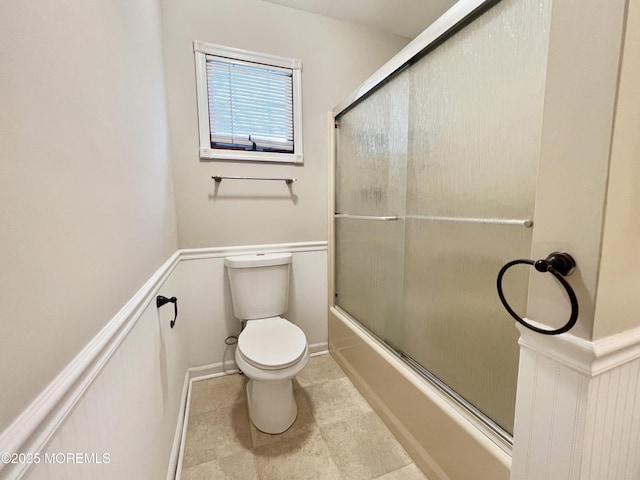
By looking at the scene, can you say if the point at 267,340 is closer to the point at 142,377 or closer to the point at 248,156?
the point at 142,377

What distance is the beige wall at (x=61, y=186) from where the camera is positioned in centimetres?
32

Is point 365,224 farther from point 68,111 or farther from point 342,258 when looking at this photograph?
point 68,111

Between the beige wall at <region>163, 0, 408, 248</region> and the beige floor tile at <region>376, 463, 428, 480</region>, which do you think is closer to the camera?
the beige floor tile at <region>376, 463, 428, 480</region>

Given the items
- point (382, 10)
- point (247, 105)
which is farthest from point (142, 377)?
point (382, 10)

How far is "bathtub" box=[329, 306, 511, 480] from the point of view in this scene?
90cm

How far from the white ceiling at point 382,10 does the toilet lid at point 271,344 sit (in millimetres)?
1972

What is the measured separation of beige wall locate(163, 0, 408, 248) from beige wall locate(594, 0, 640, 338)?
1.55m

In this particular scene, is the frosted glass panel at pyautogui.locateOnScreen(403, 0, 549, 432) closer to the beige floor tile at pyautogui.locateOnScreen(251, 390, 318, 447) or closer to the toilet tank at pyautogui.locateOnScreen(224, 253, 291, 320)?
the beige floor tile at pyautogui.locateOnScreen(251, 390, 318, 447)

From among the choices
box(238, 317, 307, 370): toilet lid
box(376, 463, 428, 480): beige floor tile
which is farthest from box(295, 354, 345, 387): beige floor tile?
box(376, 463, 428, 480): beige floor tile

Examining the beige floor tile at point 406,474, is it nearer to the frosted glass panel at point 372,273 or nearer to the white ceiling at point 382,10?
the frosted glass panel at point 372,273

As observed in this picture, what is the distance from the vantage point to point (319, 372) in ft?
6.00

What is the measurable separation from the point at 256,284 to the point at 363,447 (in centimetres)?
99

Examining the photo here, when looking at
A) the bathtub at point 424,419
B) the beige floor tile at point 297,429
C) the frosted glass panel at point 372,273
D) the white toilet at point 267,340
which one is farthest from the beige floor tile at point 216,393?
the frosted glass panel at point 372,273

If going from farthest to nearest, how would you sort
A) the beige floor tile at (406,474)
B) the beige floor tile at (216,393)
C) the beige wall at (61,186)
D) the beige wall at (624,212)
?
the beige floor tile at (216,393), the beige floor tile at (406,474), the beige wall at (624,212), the beige wall at (61,186)
